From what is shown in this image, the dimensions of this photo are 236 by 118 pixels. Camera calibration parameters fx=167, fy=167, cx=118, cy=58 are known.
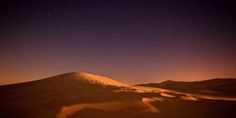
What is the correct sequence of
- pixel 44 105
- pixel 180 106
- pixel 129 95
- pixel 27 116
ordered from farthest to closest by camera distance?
pixel 129 95 < pixel 180 106 < pixel 44 105 < pixel 27 116

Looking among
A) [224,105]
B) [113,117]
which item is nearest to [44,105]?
[113,117]

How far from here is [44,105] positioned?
26.1 ft

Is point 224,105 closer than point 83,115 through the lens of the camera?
No

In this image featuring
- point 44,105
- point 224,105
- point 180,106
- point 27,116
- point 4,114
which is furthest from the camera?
point 224,105

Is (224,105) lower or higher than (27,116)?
higher

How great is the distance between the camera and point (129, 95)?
984 cm

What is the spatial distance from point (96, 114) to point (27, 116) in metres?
2.80

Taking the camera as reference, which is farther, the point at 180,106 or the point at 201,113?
the point at 180,106

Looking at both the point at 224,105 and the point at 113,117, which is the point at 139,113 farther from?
the point at 224,105

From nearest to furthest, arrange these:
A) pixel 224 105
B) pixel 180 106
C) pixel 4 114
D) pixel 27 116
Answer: pixel 27 116
pixel 4 114
pixel 180 106
pixel 224 105

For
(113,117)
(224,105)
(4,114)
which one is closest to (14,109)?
(4,114)

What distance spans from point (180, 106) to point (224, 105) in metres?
2.74

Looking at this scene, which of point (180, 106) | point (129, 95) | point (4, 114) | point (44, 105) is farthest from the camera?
point (129, 95)

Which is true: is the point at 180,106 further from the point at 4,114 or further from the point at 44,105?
the point at 4,114
